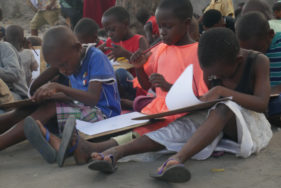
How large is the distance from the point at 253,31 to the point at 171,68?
71cm

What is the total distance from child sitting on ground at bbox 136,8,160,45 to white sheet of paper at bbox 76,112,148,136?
3184 millimetres

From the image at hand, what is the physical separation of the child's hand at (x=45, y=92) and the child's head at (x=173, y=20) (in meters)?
0.88

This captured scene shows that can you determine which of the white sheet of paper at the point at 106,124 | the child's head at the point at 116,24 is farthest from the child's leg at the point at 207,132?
the child's head at the point at 116,24

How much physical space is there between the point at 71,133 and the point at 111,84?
86 centimetres

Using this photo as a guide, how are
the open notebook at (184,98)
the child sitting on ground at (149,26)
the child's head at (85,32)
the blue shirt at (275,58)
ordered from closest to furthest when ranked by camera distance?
the open notebook at (184,98) < the blue shirt at (275,58) < the child's head at (85,32) < the child sitting on ground at (149,26)

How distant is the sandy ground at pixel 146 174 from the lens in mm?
2061

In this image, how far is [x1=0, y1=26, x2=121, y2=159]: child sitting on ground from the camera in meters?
2.83

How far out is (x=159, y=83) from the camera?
267cm

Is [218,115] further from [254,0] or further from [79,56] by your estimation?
[254,0]

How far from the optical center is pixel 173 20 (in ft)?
9.78

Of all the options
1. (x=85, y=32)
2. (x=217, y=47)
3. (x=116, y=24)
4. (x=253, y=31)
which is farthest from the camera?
(x=85, y=32)

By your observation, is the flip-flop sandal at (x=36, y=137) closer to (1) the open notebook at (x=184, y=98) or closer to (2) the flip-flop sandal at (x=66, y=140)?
(2) the flip-flop sandal at (x=66, y=140)

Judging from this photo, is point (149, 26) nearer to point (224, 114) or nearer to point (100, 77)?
point (100, 77)

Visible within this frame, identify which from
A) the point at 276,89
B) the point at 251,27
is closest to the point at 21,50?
the point at 251,27
